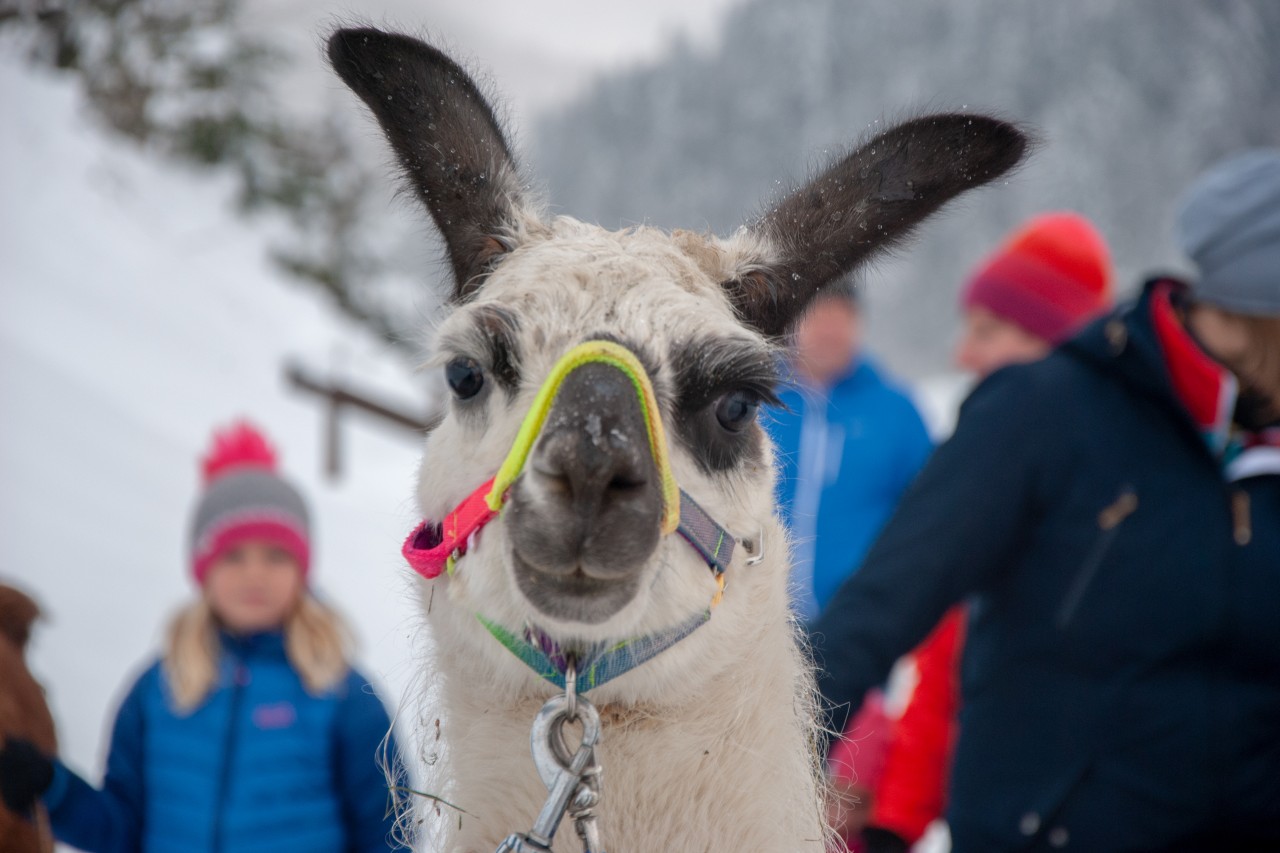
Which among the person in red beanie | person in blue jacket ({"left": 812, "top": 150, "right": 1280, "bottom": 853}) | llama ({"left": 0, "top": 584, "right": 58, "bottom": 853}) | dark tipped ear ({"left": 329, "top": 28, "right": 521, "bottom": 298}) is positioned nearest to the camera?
llama ({"left": 0, "top": 584, "right": 58, "bottom": 853})

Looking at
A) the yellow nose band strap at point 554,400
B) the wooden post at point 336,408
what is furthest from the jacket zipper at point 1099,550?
the wooden post at point 336,408

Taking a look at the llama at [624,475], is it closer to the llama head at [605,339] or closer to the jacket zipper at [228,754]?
the llama head at [605,339]

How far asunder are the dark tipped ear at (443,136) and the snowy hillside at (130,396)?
573 mm

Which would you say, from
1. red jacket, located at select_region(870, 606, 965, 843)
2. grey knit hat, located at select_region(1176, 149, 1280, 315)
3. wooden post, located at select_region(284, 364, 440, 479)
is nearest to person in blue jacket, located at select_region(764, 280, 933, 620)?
red jacket, located at select_region(870, 606, 965, 843)

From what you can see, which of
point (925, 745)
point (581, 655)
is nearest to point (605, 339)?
point (581, 655)

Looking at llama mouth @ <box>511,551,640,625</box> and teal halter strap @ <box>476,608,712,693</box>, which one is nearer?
llama mouth @ <box>511,551,640,625</box>

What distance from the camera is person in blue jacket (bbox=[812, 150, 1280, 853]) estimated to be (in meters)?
1.96

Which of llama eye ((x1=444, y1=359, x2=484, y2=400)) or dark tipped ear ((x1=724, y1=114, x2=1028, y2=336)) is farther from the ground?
dark tipped ear ((x1=724, y1=114, x2=1028, y2=336))

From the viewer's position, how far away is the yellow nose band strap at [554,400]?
1328mm

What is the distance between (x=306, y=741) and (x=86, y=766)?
8.32 feet

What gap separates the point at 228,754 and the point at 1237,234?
9.40 feet

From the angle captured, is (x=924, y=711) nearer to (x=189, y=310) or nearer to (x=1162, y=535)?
(x=1162, y=535)

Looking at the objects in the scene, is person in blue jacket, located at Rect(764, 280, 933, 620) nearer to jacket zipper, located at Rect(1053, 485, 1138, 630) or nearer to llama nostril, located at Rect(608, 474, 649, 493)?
jacket zipper, located at Rect(1053, 485, 1138, 630)

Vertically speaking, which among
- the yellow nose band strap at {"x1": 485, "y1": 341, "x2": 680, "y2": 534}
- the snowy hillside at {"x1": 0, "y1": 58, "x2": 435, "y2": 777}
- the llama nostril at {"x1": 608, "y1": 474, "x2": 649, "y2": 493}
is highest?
the snowy hillside at {"x1": 0, "y1": 58, "x2": 435, "y2": 777}
